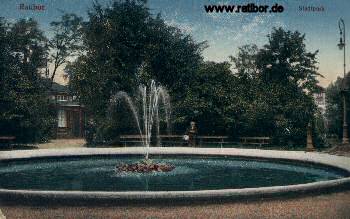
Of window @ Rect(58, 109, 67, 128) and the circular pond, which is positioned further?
window @ Rect(58, 109, 67, 128)

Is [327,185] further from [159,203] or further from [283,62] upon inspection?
[283,62]

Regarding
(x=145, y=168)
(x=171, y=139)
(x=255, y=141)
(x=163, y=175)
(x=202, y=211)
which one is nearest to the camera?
(x=202, y=211)

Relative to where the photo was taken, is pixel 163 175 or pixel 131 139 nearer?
pixel 163 175

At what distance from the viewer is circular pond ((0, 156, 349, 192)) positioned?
1213 centimetres

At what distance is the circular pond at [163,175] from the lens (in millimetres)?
12133

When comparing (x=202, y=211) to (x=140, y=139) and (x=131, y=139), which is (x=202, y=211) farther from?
(x=131, y=139)

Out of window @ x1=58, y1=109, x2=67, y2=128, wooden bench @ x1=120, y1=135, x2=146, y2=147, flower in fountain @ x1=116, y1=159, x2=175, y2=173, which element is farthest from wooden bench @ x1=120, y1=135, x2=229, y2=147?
window @ x1=58, y1=109, x2=67, y2=128

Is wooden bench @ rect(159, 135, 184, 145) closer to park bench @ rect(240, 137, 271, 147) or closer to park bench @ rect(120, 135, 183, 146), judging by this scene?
park bench @ rect(120, 135, 183, 146)

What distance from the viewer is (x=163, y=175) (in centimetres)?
1416

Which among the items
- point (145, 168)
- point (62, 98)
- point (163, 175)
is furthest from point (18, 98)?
point (62, 98)

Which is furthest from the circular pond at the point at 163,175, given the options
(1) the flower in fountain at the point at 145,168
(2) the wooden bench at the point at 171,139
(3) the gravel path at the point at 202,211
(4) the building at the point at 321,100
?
(4) the building at the point at 321,100

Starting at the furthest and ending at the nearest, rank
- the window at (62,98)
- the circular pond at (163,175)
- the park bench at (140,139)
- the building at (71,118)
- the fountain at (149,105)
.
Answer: the window at (62,98)
the building at (71,118)
the fountain at (149,105)
the park bench at (140,139)
the circular pond at (163,175)

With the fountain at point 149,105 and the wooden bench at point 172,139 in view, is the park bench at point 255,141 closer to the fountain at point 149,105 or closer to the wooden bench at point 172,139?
the wooden bench at point 172,139

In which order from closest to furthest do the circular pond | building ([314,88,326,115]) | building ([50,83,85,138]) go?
the circular pond, building ([314,88,326,115]), building ([50,83,85,138])
